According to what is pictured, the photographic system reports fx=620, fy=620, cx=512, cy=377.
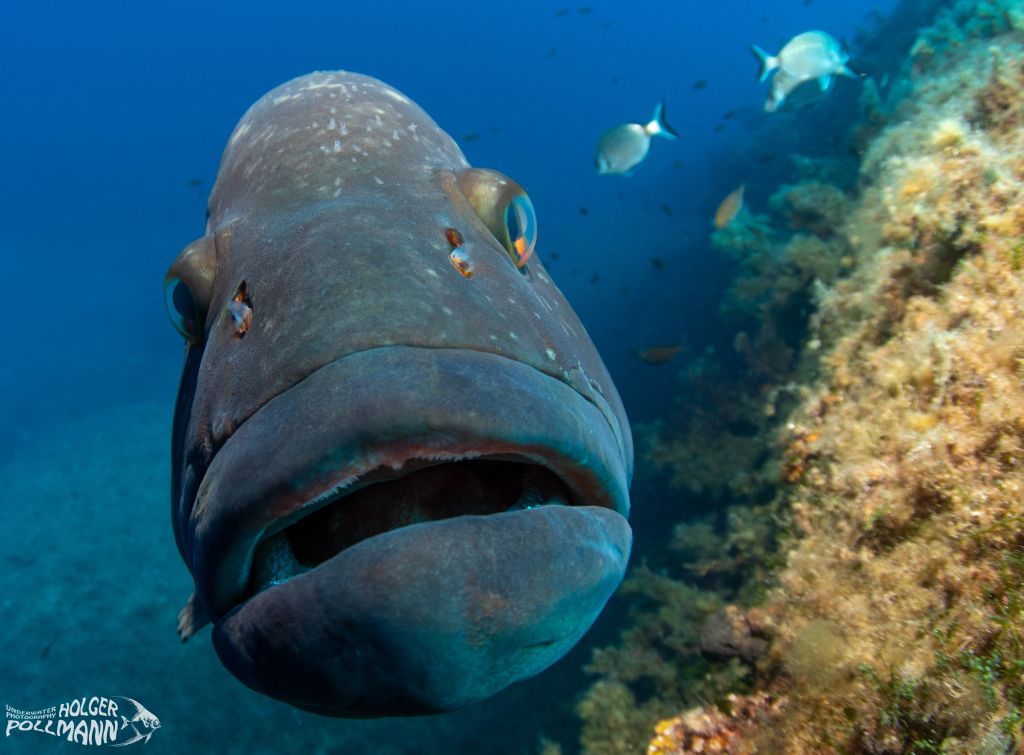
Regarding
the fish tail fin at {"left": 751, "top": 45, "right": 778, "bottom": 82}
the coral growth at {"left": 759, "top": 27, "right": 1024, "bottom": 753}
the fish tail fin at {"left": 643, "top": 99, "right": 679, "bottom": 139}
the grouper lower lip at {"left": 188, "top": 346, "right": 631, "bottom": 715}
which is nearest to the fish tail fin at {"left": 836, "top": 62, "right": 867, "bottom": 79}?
the fish tail fin at {"left": 751, "top": 45, "right": 778, "bottom": 82}

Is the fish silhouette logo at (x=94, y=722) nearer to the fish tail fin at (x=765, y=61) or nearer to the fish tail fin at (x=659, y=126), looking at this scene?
the fish tail fin at (x=659, y=126)

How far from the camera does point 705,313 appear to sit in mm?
13555

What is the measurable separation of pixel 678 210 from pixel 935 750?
24900 millimetres

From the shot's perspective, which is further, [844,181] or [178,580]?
[178,580]

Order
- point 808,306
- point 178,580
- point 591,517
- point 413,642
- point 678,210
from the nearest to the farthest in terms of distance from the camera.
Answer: point 413,642
point 591,517
point 808,306
point 178,580
point 678,210

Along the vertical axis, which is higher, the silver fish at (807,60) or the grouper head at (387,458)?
the grouper head at (387,458)

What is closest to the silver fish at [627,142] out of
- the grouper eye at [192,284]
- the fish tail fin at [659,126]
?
the fish tail fin at [659,126]

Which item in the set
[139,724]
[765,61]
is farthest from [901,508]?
[765,61]

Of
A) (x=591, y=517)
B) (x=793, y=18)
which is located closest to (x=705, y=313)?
(x=591, y=517)

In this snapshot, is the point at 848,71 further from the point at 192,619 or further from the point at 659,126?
the point at 192,619

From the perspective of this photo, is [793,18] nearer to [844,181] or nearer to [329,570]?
[844,181]

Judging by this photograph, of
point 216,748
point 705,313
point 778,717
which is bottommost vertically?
point 216,748

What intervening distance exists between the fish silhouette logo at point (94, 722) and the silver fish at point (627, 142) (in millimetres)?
10954

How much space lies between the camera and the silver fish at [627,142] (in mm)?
10500
